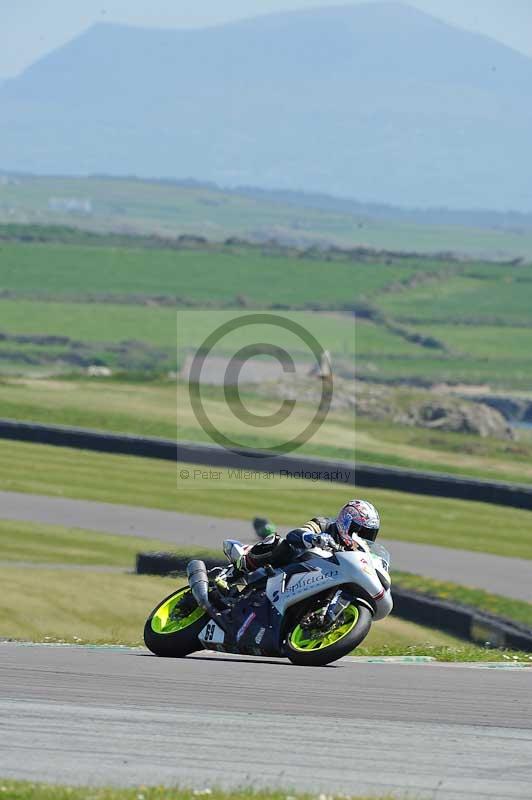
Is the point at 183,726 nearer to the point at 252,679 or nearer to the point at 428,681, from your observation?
the point at 252,679

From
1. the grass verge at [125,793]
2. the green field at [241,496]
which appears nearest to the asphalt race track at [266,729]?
the grass verge at [125,793]

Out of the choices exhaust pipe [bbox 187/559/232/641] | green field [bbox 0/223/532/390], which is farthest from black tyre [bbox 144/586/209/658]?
green field [bbox 0/223/532/390]

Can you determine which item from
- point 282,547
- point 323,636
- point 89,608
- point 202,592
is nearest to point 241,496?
point 89,608

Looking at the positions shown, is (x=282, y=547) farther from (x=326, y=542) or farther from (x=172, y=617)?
(x=172, y=617)

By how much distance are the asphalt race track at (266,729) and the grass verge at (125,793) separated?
6.1 inches

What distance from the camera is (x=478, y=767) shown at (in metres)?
8.64

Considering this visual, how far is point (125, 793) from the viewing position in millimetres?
7953

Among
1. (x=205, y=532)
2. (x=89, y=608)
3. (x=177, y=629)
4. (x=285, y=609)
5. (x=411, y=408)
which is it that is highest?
(x=285, y=609)

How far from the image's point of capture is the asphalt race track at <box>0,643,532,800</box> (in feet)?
27.5

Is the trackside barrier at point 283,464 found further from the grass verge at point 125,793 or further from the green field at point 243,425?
the grass verge at point 125,793

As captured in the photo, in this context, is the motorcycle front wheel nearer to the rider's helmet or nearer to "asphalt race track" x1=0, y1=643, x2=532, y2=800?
"asphalt race track" x1=0, y1=643, x2=532, y2=800

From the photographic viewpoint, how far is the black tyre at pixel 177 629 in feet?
45.4

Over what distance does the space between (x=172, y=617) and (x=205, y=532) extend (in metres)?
20.5

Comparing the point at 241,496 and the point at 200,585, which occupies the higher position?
the point at 200,585
